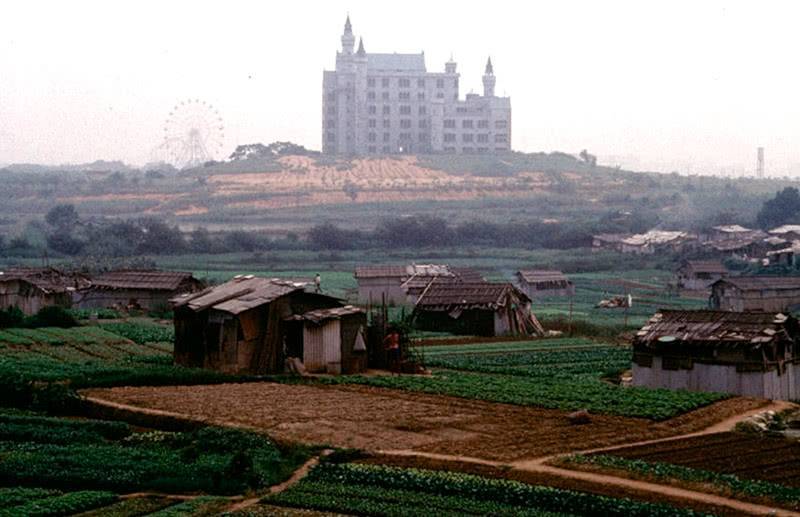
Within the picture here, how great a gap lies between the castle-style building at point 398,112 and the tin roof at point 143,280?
94063mm

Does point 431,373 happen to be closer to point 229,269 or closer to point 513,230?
point 229,269

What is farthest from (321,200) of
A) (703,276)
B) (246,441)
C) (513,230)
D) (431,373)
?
(246,441)

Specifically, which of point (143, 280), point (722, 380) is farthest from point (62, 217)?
point (722, 380)

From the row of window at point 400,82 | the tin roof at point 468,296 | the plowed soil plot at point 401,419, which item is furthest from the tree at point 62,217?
the plowed soil plot at point 401,419

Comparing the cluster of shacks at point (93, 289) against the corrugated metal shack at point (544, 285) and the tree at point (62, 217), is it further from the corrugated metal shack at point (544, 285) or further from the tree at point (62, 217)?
the tree at point (62, 217)

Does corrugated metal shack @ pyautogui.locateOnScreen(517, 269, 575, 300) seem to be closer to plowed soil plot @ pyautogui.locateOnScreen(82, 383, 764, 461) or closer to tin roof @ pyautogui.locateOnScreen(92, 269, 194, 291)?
tin roof @ pyautogui.locateOnScreen(92, 269, 194, 291)

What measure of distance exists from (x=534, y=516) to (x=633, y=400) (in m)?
10.2

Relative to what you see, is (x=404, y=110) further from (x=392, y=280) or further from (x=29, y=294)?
(x=29, y=294)

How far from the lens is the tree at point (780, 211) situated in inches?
3821

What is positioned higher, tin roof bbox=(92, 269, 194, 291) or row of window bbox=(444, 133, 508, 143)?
row of window bbox=(444, 133, 508, 143)

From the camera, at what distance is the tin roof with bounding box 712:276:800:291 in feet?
175

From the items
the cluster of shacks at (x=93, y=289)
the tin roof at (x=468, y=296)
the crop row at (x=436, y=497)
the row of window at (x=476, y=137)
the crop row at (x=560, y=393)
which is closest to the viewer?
the crop row at (x=436, y=497)

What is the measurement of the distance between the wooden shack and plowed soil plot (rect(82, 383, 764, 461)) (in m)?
36.9

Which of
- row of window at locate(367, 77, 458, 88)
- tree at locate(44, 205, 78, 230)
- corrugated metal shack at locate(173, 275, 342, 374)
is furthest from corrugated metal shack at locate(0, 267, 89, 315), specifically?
row of window at locate(367, 77, 458, 88)
